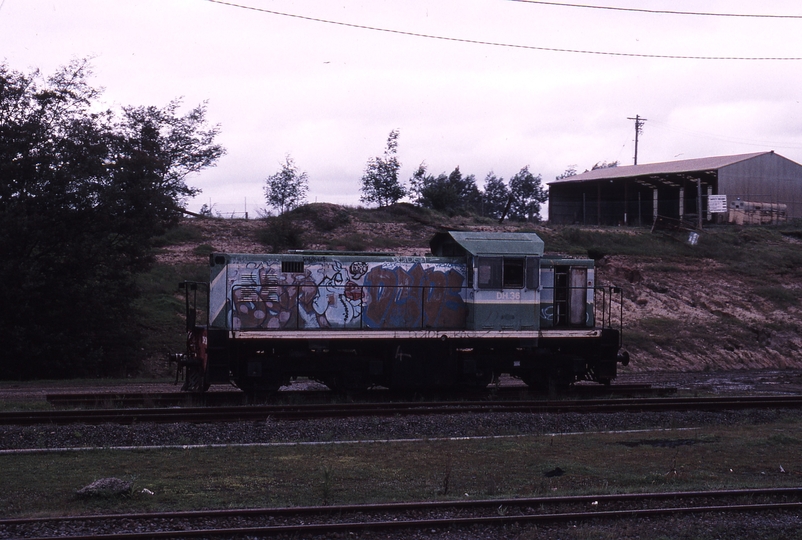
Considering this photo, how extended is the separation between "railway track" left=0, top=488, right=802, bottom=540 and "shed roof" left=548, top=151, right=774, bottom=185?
125ft

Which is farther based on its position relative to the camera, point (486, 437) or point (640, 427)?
point (640, 427)

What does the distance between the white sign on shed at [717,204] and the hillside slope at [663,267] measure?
2368 millimetres

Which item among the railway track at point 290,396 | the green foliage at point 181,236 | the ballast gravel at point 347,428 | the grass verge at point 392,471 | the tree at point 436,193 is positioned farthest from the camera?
the tree at point 436,193

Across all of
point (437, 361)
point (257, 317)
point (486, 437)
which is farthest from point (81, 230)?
point (486, 437)

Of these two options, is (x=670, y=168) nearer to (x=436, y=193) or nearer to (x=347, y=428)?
(x=436, y=193)

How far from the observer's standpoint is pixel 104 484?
7.87 meters

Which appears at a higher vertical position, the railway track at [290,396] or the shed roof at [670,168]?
the shed roof at [670,168]

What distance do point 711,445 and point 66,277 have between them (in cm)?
1726

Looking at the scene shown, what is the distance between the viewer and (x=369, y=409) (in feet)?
45.3

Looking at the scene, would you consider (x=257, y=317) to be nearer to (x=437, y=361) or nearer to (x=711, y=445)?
(x=437, y=361)

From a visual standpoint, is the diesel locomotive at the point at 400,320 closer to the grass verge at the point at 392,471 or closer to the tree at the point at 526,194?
the grass verge at the point at 392,471

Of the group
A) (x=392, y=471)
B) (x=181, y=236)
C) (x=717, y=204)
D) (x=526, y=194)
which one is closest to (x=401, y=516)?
(x=392, y=471)

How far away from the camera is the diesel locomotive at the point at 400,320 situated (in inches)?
589

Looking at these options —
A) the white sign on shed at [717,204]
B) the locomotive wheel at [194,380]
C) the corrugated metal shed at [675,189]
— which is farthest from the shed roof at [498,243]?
the white sign on shed at [717,204]
